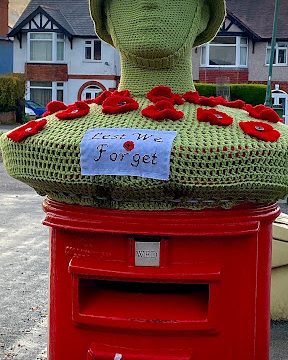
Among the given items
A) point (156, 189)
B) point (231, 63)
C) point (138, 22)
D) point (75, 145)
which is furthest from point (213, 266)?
point (231, 63)

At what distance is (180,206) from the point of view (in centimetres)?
205

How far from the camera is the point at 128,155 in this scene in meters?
1.98

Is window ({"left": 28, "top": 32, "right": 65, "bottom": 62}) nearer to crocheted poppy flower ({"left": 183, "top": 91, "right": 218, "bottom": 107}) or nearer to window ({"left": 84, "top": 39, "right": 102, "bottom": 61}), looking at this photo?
window ({"left": 84, "top": 39, "right": 102, "bottom": 61})

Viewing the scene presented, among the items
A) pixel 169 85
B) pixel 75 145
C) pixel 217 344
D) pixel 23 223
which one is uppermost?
pixel 169 85

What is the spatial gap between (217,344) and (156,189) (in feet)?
1.52

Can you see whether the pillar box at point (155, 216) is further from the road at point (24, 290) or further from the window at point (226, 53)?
the window at point (226, 53)

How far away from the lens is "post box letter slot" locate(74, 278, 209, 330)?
207 cm

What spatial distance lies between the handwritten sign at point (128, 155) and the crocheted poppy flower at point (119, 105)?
162 millimetres

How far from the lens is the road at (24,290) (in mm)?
4125

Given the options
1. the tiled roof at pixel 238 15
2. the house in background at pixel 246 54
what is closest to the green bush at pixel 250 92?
the house in background at pixel 246 54

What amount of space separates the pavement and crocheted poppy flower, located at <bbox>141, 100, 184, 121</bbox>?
7.07ft

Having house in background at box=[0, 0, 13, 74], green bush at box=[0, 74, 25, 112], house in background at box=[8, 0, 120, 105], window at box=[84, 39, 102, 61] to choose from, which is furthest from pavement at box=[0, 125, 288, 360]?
house in background at box=[0, 0, 13, 74]

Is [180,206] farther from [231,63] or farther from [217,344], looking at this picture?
[231,63]

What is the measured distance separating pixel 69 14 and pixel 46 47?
2249 mm
